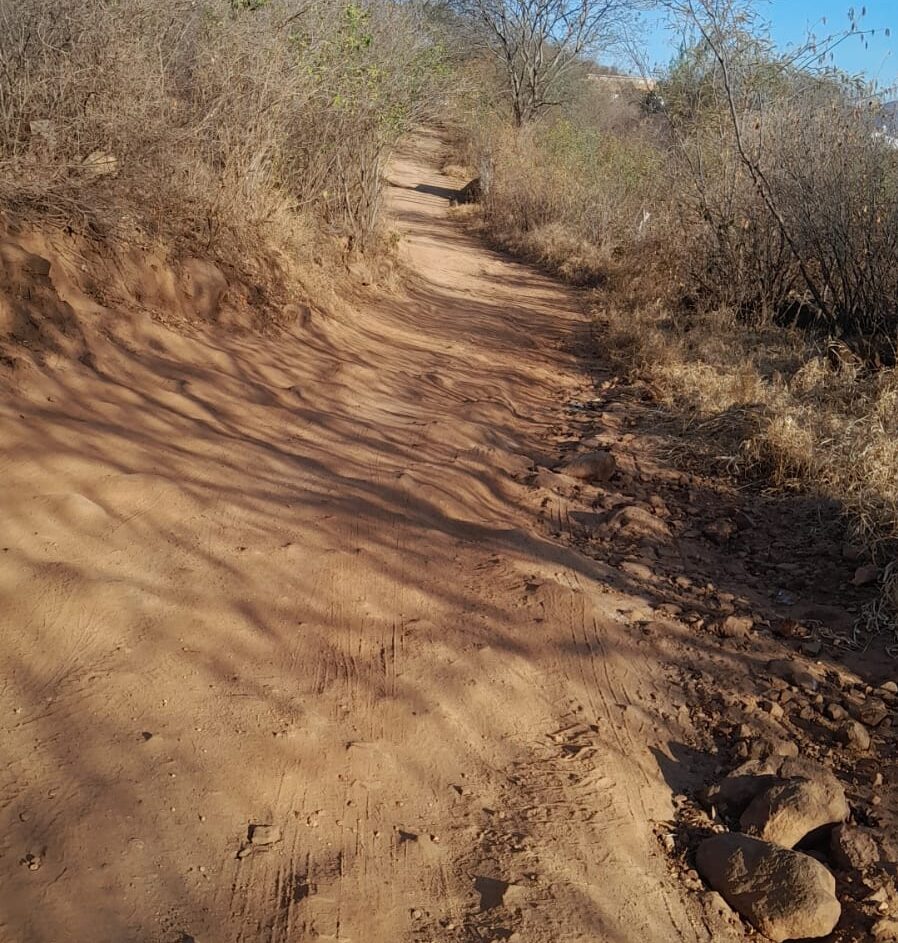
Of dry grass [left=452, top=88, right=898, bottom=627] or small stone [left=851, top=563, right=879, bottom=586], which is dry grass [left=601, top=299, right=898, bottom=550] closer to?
dry grass [left=452, top=88, right=898, bottom=627]


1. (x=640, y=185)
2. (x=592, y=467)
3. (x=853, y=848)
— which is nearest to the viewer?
(x=853, y=848)

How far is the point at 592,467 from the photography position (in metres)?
5.38

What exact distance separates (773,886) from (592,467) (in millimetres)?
3235

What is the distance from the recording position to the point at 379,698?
2980mm

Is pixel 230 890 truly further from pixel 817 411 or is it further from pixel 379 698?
pixel 817 411

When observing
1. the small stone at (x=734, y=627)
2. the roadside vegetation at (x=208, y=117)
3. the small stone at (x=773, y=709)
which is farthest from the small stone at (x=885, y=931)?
the roadside vegetation at (x=208, y=117)

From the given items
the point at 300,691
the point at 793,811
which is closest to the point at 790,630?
the point at 793,811

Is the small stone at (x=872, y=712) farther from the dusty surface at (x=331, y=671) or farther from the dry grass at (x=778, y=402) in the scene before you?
the dry grass at (x=778, y=402)

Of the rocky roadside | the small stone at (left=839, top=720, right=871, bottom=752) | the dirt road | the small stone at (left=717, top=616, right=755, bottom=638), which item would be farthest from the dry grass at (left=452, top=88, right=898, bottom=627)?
the dirt road

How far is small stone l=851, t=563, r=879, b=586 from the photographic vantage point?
13.3 ft

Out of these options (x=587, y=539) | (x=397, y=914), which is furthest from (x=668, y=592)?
(x=397, y=914)

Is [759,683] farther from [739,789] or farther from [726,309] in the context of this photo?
[726,309]

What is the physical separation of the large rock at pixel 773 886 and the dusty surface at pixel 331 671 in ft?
0.27

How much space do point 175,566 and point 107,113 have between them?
13.8 ft
